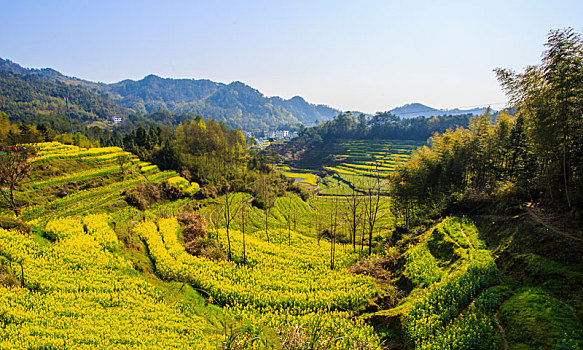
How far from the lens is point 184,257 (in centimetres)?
1521

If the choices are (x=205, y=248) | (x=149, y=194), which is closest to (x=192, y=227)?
(x=205, y=248)

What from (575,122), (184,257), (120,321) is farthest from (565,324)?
(184,257)

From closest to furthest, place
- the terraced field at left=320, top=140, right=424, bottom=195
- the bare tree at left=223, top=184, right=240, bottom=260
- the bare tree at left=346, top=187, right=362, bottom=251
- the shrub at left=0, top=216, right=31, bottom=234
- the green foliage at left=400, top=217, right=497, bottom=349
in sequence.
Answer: the green foliage at left=400, top=217, right=497, bottom=349, the shrub at left=0, top=216, right=31, bottom=234, the bare tree at left=223, top=184, right=240, bottom=260, the bare tree at left=346, top=187, right=362, bottom=251, the terraced field at left=320, top=140, right=424, bottom=195

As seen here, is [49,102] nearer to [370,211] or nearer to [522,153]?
[370,211]

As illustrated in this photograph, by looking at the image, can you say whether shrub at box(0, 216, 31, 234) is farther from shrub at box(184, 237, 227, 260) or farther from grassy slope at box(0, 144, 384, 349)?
shrub at box(184, 237, 227, 260)

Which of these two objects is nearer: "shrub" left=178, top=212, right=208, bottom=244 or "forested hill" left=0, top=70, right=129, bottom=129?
"shrub" left=178, top=212, right=208, bottom=244

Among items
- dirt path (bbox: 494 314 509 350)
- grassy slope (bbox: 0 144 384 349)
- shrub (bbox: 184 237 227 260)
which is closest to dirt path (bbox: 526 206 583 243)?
dirt path (bbox: 494 314 509 350)

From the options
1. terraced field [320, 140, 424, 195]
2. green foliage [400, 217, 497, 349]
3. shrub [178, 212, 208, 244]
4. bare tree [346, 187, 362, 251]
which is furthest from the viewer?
terraced field [320, 140, 424, 195]

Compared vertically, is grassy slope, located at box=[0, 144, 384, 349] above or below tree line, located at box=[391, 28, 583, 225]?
below

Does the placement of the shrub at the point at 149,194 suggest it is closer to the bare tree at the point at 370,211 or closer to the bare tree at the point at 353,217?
the bare tree at the point at 353,217

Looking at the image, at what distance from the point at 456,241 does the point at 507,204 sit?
13.0ft

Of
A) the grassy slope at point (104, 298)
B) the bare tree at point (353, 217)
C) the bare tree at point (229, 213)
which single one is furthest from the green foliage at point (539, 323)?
the bare tree at point (229, 213)

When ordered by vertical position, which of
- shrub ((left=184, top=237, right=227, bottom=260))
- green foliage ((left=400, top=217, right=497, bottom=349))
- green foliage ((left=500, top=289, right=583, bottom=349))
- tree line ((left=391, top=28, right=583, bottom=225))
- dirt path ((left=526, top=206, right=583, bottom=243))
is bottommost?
shrub ((left=184, top=237, right=227, bottom=260))

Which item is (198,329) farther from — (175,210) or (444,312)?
(175,210)
